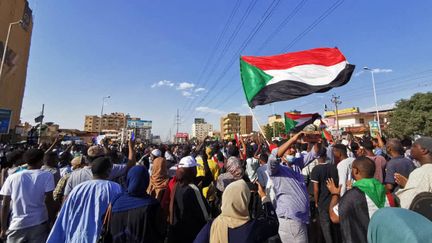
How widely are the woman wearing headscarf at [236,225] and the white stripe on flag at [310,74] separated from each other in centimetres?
440

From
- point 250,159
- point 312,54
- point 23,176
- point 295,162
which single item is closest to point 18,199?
point 23,176

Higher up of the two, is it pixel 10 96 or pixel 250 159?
pixel 10 96

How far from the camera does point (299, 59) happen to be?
6.21 m

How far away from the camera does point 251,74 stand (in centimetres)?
609

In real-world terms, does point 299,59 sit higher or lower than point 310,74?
higher

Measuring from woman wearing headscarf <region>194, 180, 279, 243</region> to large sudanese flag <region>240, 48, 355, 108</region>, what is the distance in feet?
12.6

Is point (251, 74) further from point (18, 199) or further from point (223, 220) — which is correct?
point (18, 199)

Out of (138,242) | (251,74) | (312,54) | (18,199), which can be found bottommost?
(138,242)

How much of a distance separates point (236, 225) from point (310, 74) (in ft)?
16.4

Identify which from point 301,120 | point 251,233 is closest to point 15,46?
point 301,120

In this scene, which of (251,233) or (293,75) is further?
(293,75)

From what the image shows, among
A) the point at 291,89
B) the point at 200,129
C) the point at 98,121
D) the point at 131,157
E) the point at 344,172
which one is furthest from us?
the point at 200,129

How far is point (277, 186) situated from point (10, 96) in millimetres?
55339

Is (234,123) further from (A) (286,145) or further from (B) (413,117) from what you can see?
(A) (286,145)
